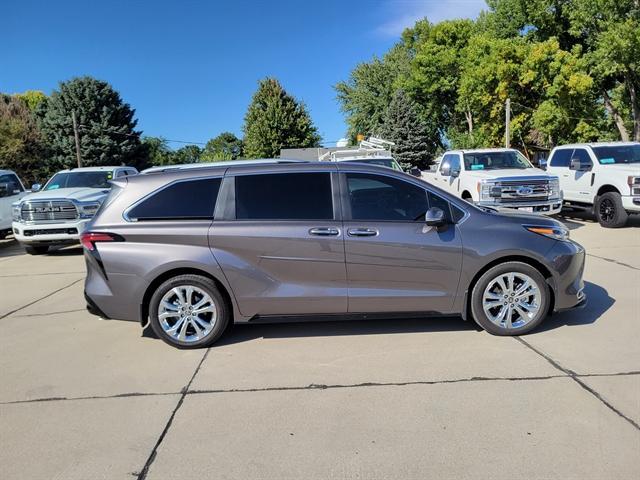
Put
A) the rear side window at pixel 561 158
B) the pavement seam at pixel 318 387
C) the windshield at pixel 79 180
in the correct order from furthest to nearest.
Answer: the rear side window at pixel 561 158
the windshield at pixel 79 180
the pavement seam at pixel 318 387

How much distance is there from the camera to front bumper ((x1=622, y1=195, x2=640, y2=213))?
1134cm


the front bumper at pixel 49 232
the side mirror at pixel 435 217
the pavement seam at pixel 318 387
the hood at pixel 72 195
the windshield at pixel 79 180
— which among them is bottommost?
the pavement seam at pixel 318 387

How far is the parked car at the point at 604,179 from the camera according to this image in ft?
37.8

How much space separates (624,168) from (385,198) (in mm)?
9381

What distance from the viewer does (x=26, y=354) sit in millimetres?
5016

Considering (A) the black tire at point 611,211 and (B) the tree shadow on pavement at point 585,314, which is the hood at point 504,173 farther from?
(B) the tree shadow on pavement at point 585,314

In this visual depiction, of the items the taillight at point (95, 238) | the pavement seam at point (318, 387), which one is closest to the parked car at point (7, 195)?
the taillight at point (95, 238)

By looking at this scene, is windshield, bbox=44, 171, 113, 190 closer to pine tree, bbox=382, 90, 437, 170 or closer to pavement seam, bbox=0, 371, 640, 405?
pavement seam, bbox=0, 371, 640, 405

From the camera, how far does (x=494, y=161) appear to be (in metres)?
12.7

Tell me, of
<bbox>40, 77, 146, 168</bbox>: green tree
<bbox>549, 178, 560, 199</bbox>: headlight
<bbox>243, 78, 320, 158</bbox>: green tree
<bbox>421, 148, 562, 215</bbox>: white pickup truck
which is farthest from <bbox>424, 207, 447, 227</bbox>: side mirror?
<bbox>243, 78, 320, 158</bbox>: green tree

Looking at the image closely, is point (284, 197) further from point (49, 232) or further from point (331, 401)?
point (49, 232)

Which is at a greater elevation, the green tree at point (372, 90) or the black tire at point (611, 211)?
the green tree at point (372, 90)

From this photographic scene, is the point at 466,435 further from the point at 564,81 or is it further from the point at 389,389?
the point at 564,81

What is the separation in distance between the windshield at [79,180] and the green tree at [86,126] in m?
32.2
